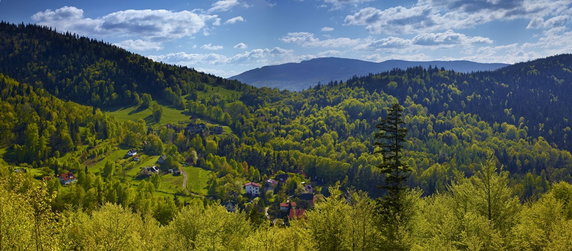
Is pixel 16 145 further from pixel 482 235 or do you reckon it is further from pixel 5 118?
pixel 482 235

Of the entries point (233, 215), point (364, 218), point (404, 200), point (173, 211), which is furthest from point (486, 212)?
point (173, 211)

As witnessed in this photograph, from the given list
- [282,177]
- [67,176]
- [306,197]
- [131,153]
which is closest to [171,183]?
[67,176]

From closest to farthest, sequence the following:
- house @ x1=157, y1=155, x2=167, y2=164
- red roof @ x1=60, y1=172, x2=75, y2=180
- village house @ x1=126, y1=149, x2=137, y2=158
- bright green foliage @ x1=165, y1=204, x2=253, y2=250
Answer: bright green foliage @ x1=165, y1=204, x2=253, y2=250 < red roof @ x1=60, y1=172, x2=75, y2=180 < house @ x1=157, y1=155, x2=167, y2=164 < village house @ x1=126, y1=149, x2=137, y2=158

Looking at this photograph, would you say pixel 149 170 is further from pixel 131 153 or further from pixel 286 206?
pixel 286 206

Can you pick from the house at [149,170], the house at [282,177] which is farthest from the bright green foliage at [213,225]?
the house at [282,177]

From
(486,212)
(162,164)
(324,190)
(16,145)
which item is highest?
(486,212)

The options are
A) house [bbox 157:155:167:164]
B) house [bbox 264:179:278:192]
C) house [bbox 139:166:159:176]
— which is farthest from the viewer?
house [bbox 157:155:167:164]

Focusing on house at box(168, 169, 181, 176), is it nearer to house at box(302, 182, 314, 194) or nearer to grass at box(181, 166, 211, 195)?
grass at box(181, 166, 211, 195)

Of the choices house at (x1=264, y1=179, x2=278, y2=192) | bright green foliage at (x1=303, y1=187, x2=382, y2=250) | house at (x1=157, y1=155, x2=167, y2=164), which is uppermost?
bright green foliage at (x1=303, y1=187, x2=382, y2=250)

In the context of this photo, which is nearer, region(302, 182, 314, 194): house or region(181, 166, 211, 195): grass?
region(181, 166, 211, 195): grass

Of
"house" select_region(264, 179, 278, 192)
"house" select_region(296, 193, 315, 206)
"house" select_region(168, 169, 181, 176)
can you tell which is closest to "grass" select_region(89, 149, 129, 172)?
"house" select_region(168, 169, 181, 176)

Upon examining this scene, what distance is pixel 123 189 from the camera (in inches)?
4144

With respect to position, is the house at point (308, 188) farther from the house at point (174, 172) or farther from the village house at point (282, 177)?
the house at point (174, 172)

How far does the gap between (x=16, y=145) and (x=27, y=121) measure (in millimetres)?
28221
